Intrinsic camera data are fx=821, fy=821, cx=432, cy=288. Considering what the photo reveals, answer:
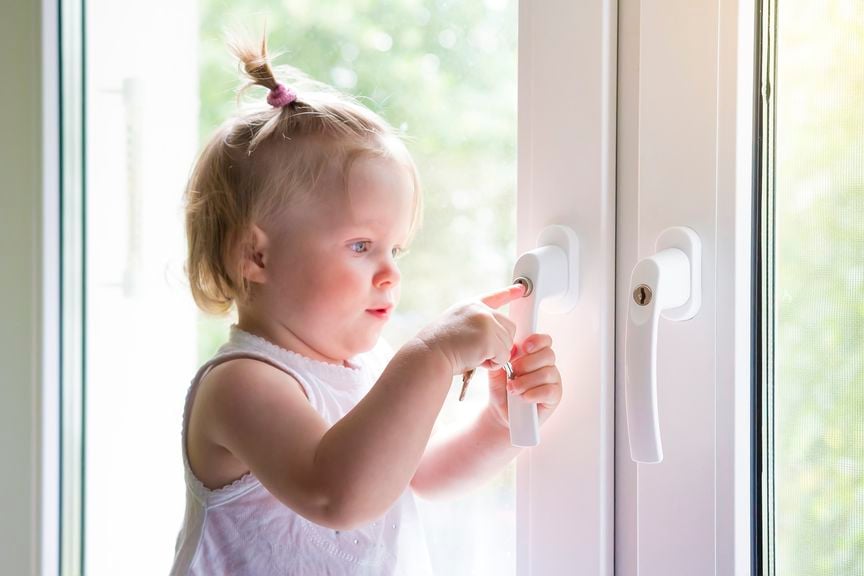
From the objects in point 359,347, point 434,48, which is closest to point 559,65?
point 434,48

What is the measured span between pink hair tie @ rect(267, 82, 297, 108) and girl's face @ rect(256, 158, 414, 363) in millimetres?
100

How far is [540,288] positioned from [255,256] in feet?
0.97

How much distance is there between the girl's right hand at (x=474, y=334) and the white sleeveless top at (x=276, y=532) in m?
0.17

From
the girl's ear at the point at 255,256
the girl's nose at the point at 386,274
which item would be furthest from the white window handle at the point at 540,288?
the girl's ear at the point at 255,256

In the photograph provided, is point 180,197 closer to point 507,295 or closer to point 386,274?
point 386,274

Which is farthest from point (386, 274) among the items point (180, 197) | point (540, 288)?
point (180, 197)

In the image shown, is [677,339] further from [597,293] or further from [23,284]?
[23,284]

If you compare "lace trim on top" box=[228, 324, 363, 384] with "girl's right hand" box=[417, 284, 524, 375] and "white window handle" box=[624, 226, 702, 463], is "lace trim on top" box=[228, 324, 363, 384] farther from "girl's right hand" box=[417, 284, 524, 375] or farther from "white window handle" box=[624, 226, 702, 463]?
"white window handle" box=[624, 226, 702, 463]

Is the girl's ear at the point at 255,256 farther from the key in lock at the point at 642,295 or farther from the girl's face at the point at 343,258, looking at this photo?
the key in lock at the point at 642,295

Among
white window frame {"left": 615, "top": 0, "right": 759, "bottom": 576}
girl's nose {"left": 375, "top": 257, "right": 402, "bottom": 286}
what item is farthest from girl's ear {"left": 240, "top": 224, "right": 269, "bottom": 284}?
white window frame {"left": 615, "top": 0, "right": 759, "bottom": 576}

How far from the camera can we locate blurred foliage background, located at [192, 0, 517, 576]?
2.79 feet

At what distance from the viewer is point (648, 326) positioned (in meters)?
0.64

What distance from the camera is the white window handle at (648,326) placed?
25.1 inches

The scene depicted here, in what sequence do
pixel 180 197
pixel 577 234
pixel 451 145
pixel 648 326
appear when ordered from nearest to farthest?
pixel 648 326 < pixel 577 234 < pixel 451 145 < pixel 180 197
